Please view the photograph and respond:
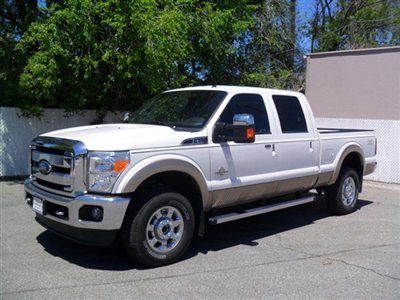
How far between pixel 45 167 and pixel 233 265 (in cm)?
245

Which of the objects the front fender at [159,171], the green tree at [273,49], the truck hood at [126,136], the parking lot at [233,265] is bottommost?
the parking lot at [233,265]

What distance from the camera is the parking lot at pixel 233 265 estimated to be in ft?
15.8

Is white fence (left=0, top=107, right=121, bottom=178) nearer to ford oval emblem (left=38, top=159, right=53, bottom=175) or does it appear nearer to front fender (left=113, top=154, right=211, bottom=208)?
ford oval emblem (left=38, top=159, right=53, bottom=175)

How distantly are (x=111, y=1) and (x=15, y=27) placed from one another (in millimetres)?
3173

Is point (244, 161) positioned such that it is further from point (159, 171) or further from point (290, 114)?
point (290, 114)

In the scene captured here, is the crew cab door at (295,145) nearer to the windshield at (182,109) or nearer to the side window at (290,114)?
the side window at (290,114)

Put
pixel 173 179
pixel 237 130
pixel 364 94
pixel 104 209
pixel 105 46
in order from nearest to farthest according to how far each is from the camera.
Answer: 1. pixel 104 209
2. pixel 173 179
3. pixel 237 130
4. pixel 105 46
5. pixel 364 94

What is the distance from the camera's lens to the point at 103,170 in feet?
16.6

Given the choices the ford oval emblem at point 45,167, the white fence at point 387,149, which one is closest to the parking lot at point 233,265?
the ford oval emblem at point 45,167

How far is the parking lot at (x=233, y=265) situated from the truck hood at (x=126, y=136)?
1.40m

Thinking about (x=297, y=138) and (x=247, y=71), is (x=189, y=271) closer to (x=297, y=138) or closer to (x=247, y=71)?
(x=297, y=138)

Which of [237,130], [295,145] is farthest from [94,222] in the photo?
[295,145]

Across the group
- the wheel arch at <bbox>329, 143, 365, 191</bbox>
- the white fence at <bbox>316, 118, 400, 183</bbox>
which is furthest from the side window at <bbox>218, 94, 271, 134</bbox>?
the white fence at <bbox>316, 118, 400, 183</bbox>

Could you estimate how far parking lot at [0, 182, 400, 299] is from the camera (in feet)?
15.8
